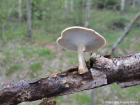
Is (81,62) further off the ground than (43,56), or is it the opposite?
(81,62)

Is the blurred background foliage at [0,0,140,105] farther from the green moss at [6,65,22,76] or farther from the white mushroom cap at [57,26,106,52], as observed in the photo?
the white mushroom cap at [57,26,106,52]

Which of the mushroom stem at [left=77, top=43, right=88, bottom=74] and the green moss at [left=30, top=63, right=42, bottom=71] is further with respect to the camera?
the green moss at [left=30, top=63, right=42, bottom=71]

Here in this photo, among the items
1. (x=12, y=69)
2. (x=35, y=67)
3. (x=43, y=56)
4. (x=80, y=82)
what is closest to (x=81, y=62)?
(x=80, y=82)

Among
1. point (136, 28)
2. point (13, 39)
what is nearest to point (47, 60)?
point (13, 39)

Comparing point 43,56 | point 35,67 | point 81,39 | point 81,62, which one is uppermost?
point 81,39

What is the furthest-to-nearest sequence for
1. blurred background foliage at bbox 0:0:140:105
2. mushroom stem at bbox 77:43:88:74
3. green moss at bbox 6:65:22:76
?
green moss at bbox 6:65:22:76, blurred background foliage at bbox 0:0:140:105, mushroom stem at bbox 77:43:88:74

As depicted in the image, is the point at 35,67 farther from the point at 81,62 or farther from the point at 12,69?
the point at 81,62

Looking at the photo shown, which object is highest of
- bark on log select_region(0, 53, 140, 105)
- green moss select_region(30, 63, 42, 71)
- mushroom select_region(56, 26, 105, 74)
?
mushroom select_region(56, 26, 105, 74)

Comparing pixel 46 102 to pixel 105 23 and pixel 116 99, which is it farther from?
pixel 105 23

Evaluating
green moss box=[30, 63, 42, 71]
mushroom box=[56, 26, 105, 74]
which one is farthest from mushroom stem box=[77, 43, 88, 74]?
green moss box=[30, 63, 42, 71]
